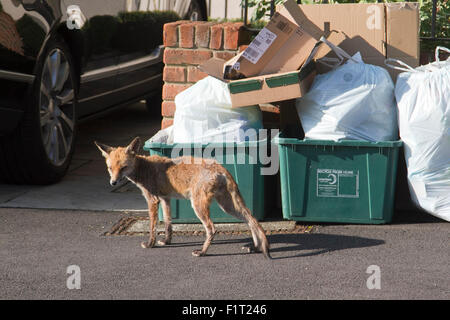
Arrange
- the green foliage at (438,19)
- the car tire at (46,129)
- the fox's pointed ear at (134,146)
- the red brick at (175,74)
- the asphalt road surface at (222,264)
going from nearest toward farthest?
the asphalt road surface at (222,264) < the fox's pointed ear at (134,146) < the car tire at (46,129) < the red brick at (175,74) < the green foliage at (438,19)

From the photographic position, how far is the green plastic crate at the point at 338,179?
566 cm

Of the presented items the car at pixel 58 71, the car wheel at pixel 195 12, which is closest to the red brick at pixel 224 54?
the car at pixel 58 71

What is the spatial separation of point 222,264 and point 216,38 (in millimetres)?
2274

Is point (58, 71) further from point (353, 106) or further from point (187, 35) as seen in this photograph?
point (353, 106)

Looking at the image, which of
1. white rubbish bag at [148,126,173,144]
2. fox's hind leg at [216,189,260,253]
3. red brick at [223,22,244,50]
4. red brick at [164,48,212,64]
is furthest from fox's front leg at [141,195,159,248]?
red brick at [223,22,244,50]

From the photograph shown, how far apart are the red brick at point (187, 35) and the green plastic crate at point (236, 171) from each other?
3.63 feet

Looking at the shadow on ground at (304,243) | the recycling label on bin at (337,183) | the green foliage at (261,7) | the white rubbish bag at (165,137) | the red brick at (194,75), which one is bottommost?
the shadow on ground at (304,243)

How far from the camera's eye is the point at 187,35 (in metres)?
6.53

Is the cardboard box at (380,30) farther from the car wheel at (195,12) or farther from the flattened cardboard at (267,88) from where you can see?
the car wheel at (195,12)

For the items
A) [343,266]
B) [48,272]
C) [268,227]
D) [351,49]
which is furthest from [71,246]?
[351,49]

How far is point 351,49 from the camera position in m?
6.20

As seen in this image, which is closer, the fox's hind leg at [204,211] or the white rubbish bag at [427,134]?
the fox's hind leg at [204,211]

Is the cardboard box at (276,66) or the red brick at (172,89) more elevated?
the cardboard box at (276,66)

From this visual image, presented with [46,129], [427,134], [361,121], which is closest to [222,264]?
[361,121]
